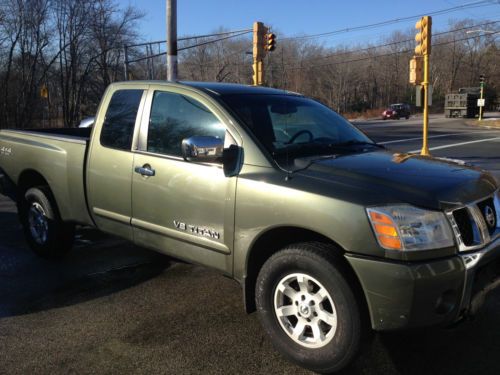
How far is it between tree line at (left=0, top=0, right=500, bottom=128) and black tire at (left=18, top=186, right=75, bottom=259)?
22.9m

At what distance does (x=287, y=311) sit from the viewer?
3.19 metres

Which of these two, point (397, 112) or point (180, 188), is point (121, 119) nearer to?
point (180, 188)

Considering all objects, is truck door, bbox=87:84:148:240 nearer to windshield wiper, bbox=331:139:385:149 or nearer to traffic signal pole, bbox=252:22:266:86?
windshield wiper, bbox=331:139:385:149

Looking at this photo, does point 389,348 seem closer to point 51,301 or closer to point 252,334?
point 252,334

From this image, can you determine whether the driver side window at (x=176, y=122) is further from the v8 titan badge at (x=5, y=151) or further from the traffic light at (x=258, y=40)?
the traffic light at (x=258, y=40)

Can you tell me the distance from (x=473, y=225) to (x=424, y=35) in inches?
455

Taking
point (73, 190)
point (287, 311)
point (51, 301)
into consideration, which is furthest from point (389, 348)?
point (73, 190)

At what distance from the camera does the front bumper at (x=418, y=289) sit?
8.75ft

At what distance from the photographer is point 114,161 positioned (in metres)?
4.28

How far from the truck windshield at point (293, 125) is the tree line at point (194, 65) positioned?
23.9m

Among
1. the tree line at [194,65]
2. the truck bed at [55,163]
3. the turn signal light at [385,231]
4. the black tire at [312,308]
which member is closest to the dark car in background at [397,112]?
the tree line at [194,65]

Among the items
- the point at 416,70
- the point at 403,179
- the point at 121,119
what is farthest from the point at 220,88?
the point at 416,70

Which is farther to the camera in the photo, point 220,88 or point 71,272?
point 71,272

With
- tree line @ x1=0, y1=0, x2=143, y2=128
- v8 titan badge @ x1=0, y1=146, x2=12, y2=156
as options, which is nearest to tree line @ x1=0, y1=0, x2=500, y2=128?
tree line @ x1=0, y1=0, x2=143, y2=128
